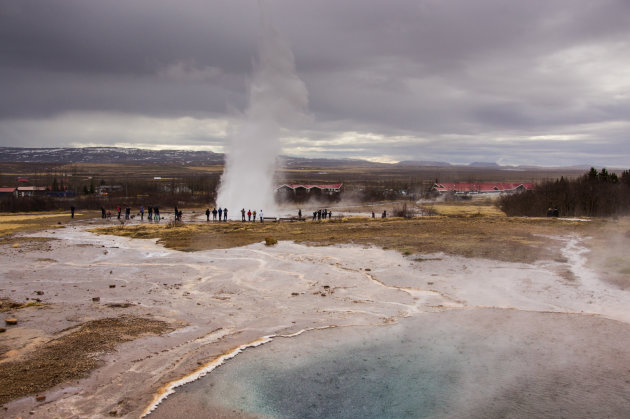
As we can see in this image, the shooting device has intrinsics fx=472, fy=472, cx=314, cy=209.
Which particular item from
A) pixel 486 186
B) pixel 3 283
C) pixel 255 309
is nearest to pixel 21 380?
pixel 255 309

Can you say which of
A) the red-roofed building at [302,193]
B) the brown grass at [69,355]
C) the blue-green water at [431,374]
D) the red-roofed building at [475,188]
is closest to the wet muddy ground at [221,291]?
the brown grass at [69,355]

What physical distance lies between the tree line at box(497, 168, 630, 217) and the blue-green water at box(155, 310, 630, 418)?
98.8 feet

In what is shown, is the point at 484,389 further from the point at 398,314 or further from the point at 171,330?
A: the point at 171,330

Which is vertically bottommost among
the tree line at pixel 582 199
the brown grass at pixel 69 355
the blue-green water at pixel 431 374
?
the blue-green water at pixel 431 374

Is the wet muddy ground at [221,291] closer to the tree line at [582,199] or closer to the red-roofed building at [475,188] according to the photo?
the tree line at [582,199]

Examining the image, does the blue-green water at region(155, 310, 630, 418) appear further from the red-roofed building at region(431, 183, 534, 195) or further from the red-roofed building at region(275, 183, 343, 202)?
the red-roofed building at region(431, 183, 534, 195)

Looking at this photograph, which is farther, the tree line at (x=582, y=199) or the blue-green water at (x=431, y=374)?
the tree line at (x=582, y=199)

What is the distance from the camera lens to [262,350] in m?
8.71

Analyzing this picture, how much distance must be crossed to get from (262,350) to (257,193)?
3156 centimetres

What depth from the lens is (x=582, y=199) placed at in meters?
36.8

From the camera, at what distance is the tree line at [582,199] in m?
35.8

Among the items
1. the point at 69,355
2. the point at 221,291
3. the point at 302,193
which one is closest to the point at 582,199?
the point at 302,193

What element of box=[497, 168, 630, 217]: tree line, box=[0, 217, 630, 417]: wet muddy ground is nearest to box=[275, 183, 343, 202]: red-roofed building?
box=[497, 168, 630, 217]: tree line

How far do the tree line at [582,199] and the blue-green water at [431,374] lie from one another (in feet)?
98.8
